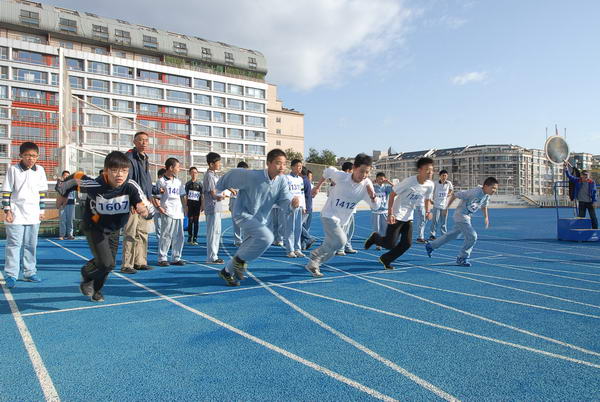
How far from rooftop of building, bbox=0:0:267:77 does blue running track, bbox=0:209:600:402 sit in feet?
187

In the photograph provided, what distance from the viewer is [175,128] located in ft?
196

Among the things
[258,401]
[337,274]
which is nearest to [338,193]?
[337,274]

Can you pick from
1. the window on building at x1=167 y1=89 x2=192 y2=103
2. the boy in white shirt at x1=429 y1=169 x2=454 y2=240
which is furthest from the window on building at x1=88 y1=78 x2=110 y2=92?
the boy in white shirt at x1=429 y1=169 x2=454 y2=240

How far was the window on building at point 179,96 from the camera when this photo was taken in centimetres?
5922

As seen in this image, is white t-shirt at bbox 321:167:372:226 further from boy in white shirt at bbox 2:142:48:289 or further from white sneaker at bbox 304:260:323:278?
boy in white shirt at bbox 2:142:48:289

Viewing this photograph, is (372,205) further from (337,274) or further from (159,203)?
(159,203)

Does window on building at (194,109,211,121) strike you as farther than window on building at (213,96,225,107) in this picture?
No

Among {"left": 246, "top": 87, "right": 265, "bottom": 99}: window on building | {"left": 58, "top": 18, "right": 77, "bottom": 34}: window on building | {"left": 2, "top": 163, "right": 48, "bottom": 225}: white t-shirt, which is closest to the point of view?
{"left": 2, "top": 163, "right": 48, "bottom": 225}: white t-shirt

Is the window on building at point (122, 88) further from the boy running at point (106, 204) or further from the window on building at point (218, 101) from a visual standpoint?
the boy running at point (106, 204)

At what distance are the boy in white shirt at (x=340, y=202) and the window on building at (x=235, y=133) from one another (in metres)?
60.7

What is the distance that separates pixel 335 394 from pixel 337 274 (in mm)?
4031

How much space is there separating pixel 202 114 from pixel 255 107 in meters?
9.94

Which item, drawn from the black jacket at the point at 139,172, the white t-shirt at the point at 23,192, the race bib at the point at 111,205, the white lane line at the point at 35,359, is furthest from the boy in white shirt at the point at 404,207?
the white t-shirt at the point at 23,192

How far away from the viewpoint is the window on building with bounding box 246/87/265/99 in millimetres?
67000
